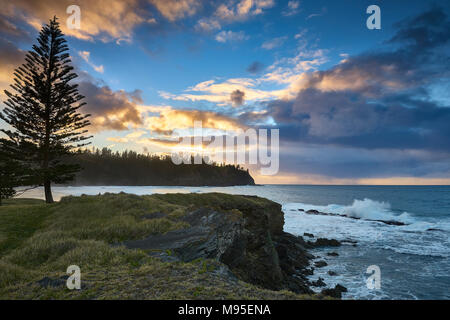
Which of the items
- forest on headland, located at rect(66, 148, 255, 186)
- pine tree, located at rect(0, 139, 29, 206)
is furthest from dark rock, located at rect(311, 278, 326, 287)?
forest on headland, located at rect(66, 148, 255, 186)

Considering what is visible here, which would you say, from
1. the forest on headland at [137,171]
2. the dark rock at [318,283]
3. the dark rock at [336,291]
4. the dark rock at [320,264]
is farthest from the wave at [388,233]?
the forest on headland at [137,171]

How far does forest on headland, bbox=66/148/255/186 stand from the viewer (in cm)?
Answer: 13225

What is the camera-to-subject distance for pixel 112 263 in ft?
26.0

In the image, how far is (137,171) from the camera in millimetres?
153250

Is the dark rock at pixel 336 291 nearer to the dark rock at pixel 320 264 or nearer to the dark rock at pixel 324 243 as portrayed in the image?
the dark rock at pixel 320 264

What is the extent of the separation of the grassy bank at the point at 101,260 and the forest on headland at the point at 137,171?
122616 mm

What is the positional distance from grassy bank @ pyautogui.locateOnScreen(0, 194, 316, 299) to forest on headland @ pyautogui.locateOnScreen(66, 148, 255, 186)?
122616 mm

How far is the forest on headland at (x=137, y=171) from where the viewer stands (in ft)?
434

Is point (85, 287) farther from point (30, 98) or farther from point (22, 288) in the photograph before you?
point (30, 98)

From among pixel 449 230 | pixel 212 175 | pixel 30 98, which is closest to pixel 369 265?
pixel 449 230

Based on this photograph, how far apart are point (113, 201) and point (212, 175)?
17928 centimetres

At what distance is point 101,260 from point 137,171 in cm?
15614

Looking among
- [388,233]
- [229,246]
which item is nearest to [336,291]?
[229,246]

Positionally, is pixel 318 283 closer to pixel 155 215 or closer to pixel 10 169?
pixel 155 215
